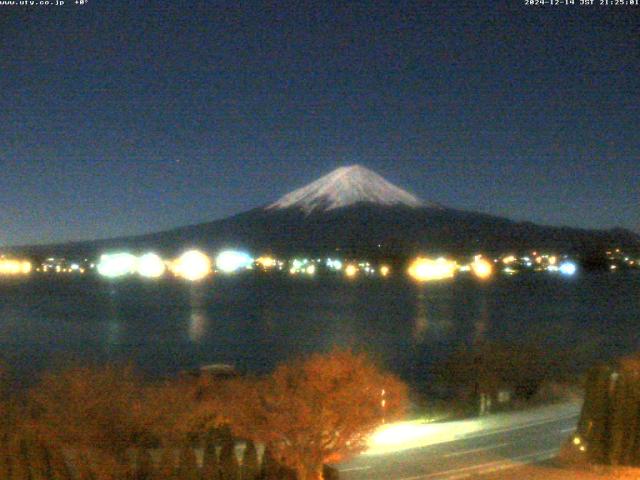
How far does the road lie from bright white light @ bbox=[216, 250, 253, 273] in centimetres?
5676

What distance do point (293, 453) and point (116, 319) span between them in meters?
29.5

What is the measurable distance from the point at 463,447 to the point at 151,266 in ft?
207

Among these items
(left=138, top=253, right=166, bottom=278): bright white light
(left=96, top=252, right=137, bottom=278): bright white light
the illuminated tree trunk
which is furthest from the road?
(left=96, top=252, right=137, bottom=278): bright white light

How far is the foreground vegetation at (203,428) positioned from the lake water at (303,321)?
34.6ft

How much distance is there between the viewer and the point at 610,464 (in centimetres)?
754

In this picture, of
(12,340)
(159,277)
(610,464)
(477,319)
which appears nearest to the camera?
(610,464)

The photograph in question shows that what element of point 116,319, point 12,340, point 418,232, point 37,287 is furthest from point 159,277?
point 12,340

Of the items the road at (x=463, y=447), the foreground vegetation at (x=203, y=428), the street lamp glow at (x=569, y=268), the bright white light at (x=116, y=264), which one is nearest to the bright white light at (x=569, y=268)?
the street lamp glow at (x=569, y=268)

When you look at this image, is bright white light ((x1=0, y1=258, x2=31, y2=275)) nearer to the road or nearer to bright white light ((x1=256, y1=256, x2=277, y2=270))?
bright white light ((x1=256, y1=256, x2=277, y2=270))

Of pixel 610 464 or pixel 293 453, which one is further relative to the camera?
pixel 610 464

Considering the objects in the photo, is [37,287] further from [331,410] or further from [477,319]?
[331,410]

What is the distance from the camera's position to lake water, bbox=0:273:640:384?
23.0m

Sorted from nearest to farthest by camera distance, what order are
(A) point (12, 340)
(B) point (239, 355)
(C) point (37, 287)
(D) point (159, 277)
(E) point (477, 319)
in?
(B) point (239, 355) < (A) point (12, 340) < (E) point (477, 319) < (C) point (37, 287) < (D) point (159, 277)

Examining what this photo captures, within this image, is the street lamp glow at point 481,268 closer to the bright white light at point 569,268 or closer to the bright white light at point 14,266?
the bright white light at point 569,268
